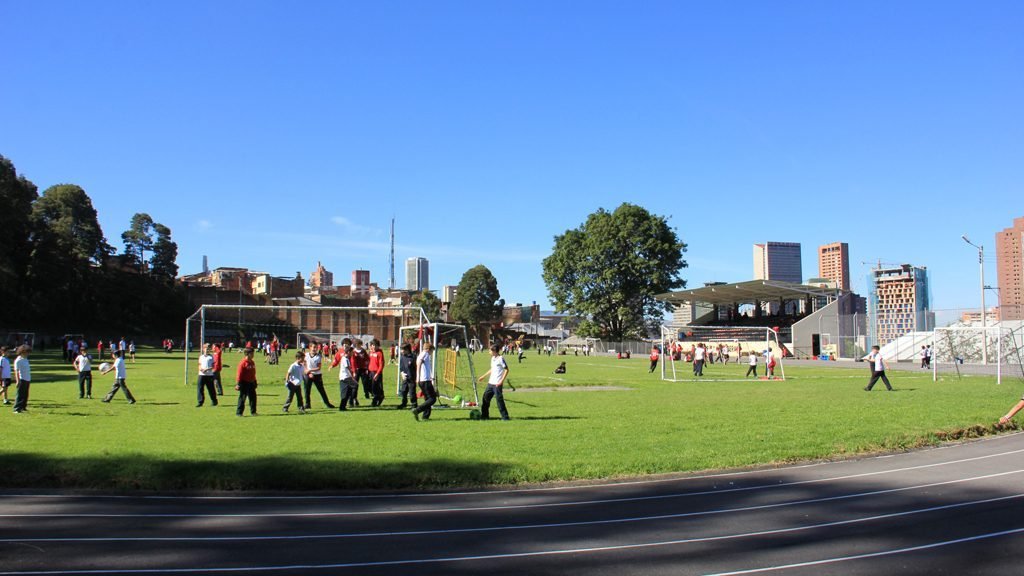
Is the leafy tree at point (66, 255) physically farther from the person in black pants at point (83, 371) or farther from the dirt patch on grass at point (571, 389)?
the dirt patch on grass at point (571, 389)

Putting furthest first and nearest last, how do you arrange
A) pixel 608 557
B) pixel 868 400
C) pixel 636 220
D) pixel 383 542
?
1. pixel 636 220
2. pixel 868 400
3. pixel 383 542
4. pixel 608 557

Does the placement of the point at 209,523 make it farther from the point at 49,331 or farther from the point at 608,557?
the point at 49,331

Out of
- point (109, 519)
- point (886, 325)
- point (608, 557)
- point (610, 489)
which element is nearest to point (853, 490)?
point (610, 489)

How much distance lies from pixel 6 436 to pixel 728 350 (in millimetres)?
55008

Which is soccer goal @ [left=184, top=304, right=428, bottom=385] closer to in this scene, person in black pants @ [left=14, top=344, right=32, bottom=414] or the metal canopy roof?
person in black pants @ [left=14, top=344, right=32, bottom=414]

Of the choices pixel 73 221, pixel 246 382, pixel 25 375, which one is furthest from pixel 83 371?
pixel 73 221

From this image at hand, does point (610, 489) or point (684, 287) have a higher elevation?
point (684, 287)

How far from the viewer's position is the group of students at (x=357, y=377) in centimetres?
1627

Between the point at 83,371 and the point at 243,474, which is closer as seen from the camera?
the point at 243,474

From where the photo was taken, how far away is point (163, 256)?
91.8 meters

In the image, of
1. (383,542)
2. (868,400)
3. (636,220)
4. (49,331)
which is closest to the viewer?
(383,542)

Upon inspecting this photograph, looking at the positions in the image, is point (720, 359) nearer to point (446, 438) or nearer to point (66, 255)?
point (446, 438)

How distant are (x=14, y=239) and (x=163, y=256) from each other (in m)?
24.1

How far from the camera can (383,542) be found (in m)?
7.38
